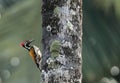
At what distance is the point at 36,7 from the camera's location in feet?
51.2

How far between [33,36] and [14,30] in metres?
1.28

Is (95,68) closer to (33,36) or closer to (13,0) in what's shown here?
(33,36)

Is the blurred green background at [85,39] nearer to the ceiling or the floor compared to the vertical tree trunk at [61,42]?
nearer to the floor

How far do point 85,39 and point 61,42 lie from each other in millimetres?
10064

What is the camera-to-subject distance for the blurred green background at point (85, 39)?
49.8 feet

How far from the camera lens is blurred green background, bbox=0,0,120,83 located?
15.2 metres

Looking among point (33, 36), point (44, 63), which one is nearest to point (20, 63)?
point (33, 36)

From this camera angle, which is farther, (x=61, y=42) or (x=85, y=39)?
(x=85, y=39)

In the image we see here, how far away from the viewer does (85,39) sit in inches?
603

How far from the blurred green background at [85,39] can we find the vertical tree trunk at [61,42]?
9.48 metres

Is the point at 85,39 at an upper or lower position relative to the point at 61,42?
lower

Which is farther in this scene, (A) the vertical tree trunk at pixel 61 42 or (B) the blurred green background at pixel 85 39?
(B) the blurred green background at pixel 85 39

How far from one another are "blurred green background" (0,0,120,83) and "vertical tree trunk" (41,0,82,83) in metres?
9.48

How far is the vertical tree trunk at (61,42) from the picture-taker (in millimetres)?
5199
